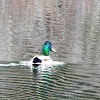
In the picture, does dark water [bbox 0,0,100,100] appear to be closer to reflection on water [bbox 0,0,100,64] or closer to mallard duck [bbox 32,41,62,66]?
reflection on water [bbox 0,0,100,64]

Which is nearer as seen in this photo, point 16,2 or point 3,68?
point 3,68

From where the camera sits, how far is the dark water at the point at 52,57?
12695 millimetres

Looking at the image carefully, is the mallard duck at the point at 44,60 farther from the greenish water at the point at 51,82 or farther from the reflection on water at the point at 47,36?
the greenish water at the point at 51,82

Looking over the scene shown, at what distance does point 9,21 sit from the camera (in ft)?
104

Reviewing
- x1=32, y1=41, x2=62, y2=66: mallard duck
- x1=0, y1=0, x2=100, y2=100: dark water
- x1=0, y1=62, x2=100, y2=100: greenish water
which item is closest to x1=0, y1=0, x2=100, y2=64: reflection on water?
x1=0, y1=0, x2=100, y2=100: dark water

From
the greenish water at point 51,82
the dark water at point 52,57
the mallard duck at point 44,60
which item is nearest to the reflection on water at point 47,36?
the dark water at point 52,57

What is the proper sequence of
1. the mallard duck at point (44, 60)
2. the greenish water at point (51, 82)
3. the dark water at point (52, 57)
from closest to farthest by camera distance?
the greenish water at point (51, 82), the dark water at point (52, 57), the mallard duck at point (44, 60)

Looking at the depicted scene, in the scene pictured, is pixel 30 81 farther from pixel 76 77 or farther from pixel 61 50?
pixel 61 50

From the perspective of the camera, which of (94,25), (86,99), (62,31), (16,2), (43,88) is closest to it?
(86,99)

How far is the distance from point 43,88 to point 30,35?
1222 cm

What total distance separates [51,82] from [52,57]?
17.1 ft

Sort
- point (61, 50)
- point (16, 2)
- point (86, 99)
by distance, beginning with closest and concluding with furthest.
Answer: point (86, 99), point (61, 50), point (16, 2)

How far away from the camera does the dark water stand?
41.7ft

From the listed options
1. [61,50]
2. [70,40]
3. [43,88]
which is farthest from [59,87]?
[70,40]
